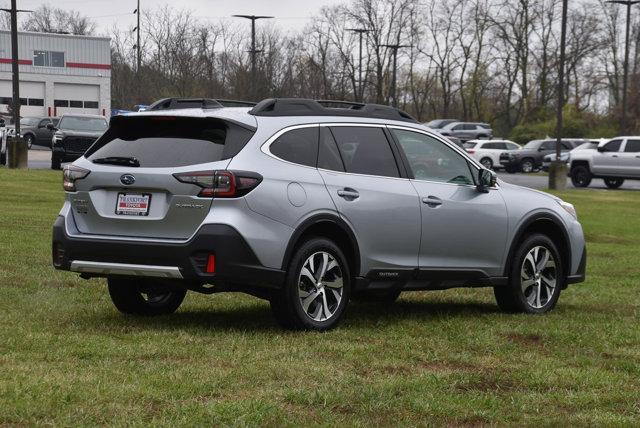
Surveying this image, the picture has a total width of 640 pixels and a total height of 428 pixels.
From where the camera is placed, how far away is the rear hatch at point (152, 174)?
8.33m

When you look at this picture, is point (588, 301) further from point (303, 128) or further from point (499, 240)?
point (303, 128)

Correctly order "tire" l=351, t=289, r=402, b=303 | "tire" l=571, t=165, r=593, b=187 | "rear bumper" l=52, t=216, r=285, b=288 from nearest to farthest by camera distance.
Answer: "rear bumper" l=52, t=216, r=285, b=288, "tire" l=351, t=289, r=402, b=303, "tire" l=571, t=165, r=593, b=187

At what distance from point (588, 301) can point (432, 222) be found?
106 inches

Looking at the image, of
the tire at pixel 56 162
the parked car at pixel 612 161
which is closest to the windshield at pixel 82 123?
the tire at pixel 56 162

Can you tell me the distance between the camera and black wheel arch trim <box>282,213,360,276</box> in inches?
334

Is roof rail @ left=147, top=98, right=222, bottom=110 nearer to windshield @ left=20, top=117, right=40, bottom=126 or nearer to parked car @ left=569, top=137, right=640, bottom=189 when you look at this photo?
parked car @ left=569, top=137, right=640, bottom=189

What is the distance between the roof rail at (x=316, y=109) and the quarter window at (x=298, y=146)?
0.56ft

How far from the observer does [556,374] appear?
721cm

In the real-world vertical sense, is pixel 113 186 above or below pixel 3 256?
above

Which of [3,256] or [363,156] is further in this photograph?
[3,256]

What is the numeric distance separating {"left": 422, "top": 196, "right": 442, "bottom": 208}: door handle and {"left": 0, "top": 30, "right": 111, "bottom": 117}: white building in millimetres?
84813

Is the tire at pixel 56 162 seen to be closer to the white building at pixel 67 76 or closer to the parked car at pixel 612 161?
the parked car at pixel 612 161

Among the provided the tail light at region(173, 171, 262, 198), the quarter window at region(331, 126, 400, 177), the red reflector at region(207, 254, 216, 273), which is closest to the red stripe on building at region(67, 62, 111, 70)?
the quarter window at region(331, 126, 400, 177)

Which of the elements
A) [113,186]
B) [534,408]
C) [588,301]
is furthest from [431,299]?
[534,408]
